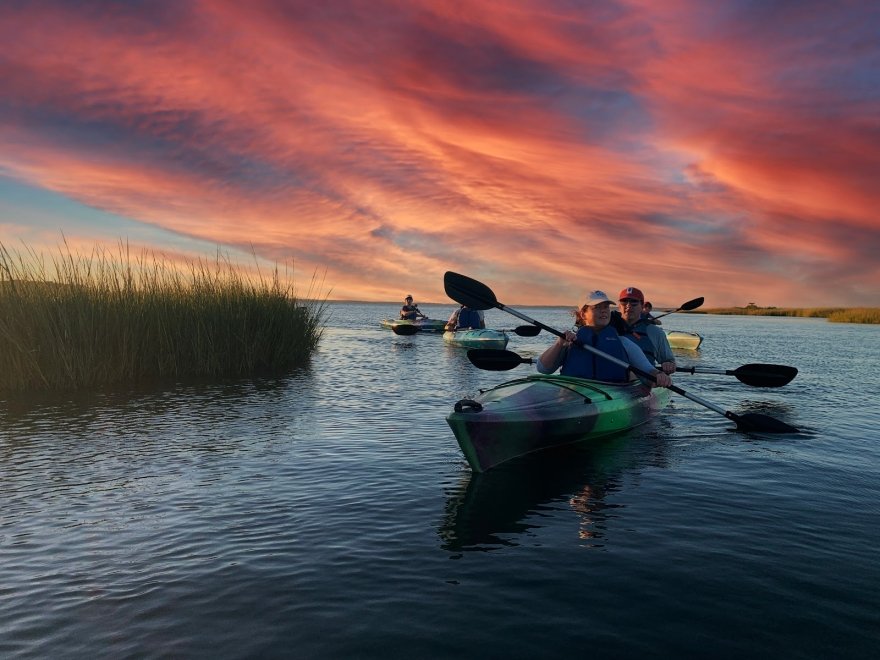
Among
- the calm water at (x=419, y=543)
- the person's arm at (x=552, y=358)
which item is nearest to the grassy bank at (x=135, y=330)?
the calm water at (x=419, y=543)

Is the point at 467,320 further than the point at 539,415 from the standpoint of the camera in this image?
Yes

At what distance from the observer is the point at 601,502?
6898mm

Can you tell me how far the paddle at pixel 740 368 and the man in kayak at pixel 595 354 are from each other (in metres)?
0.59

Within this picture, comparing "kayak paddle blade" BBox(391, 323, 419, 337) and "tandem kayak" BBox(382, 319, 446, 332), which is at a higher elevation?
"tandem kayak" BBox(382, 319, 446, 332)

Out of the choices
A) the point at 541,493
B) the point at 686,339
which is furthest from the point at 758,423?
the point at 686,339

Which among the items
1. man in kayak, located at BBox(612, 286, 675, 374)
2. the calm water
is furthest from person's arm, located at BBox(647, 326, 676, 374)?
the calm water

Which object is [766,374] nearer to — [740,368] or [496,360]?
[740,368]

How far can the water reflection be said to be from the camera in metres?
5.93

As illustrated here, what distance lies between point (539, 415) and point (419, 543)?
3072mm

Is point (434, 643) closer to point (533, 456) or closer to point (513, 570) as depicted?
point (513, 570)

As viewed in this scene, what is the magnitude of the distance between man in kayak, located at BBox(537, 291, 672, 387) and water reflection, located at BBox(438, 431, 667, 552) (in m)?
1.13

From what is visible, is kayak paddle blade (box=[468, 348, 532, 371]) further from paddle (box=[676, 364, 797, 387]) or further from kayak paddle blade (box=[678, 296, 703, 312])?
kayak paddle blade (box=[678, 296, 703, 312])

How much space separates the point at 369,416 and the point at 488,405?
467 centimetres

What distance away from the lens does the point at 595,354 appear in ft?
31.7
